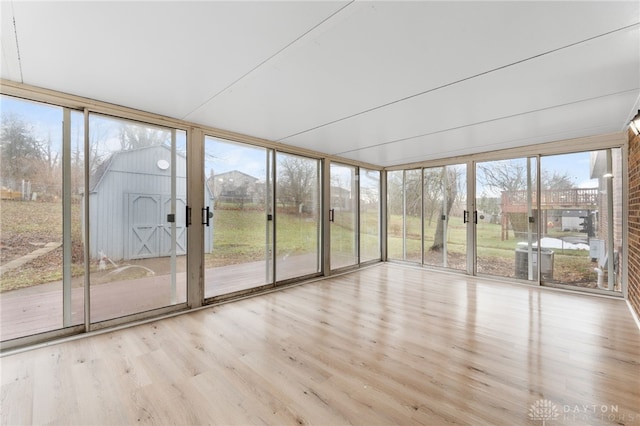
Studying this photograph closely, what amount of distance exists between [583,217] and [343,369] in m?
4.35

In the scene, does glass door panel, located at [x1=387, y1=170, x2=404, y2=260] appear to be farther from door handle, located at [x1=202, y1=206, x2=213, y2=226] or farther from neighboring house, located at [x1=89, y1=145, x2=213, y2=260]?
neighboring house, located at [x1=89, y1=145, x2=213, y2=260]

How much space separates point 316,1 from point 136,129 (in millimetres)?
2607

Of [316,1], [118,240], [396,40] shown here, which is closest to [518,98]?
[396,40]

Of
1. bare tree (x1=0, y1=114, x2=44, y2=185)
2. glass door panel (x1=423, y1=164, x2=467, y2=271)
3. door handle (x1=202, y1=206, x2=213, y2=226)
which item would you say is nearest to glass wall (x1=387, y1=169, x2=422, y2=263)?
glass door panel (x1=423, y1=164, x2=467, y2=271)

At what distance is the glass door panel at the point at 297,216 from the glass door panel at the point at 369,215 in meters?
1.37

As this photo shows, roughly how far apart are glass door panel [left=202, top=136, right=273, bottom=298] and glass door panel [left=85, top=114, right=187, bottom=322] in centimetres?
35

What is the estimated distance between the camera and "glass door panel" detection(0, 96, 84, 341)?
236cm

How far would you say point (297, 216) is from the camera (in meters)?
4.63

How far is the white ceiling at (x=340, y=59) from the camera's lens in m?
1.49

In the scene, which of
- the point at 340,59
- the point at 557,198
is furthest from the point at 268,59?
the point at 557,198

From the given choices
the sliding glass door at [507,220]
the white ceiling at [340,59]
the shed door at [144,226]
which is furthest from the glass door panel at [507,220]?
the shed door at [144,226]

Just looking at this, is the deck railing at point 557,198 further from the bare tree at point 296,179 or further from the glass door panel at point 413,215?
the bare tree at point 296,179

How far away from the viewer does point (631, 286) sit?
3.46m

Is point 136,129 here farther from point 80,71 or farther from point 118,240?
point 118,240
